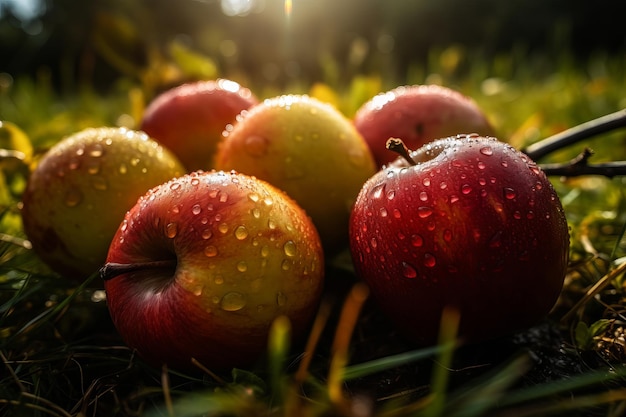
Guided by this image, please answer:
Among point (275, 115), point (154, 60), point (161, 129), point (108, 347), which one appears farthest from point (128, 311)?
point (154, 60)

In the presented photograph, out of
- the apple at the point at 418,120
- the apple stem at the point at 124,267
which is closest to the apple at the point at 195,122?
the apple at the point at 418,120

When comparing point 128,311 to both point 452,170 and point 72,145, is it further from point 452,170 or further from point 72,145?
point 452,170

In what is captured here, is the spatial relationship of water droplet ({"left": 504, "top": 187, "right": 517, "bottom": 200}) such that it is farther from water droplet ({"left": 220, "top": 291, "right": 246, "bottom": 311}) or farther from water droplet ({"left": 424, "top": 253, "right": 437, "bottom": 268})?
water droplet ({"left": 220, "top": 291, "right": 246, "bottom": 311})

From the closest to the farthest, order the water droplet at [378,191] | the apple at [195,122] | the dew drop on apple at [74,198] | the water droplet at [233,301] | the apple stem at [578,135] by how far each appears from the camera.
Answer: the water droplet at [233,301]
the water droplet at [378,191]
the dew drop on apple at [74,198]
the apple stem at [578,135]
the apple at [195,122]

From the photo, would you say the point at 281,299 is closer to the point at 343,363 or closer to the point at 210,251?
the point at 210,251

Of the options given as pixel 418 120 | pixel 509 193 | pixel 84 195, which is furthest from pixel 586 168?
pixel 84 195

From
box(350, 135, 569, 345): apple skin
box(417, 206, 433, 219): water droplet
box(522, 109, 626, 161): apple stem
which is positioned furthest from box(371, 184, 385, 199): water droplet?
box(522, 109, 626, 161): apple stem

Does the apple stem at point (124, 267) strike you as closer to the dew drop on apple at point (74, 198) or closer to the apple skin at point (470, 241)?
the dew drop on apple at point (74, 198)
